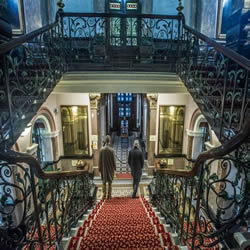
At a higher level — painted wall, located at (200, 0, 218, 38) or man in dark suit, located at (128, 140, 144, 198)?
painted wall, located at (200, 0, 218, 38)

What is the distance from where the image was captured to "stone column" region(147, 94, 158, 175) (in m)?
5.86

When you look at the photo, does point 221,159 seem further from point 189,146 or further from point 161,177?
point 189,146

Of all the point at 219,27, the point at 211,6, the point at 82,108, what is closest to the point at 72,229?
the point at 82,108

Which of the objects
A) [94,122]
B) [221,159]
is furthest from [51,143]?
[221,159]

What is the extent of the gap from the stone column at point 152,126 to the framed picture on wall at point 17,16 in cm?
417

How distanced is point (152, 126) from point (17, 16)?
5.03m

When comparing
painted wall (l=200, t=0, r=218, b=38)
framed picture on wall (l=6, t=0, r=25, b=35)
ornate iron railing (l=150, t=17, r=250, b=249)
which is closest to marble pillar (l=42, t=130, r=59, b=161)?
framed picture on wall (l=6, t=0, r=25, b=35)

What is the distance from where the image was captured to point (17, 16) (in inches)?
180

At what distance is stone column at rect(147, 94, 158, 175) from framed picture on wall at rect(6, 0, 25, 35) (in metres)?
4.17

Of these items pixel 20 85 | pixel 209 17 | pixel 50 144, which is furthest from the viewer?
pixel 50 144

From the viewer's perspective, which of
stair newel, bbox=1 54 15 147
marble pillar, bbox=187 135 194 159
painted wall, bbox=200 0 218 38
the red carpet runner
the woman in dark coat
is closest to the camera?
stair newel, bbox=1 54 15 147

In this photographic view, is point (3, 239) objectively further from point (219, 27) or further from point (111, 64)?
point (219, 27)

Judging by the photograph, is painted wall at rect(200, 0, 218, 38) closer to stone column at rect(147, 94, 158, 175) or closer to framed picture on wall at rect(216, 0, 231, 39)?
framed picture on wall at rect(216, 0, 231, 39)

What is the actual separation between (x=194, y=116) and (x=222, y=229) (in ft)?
15.6
